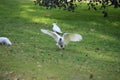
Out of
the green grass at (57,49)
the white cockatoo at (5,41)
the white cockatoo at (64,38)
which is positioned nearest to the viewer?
the green grass at (57,49)

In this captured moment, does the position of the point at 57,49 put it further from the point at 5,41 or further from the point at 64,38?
the point at 5,41

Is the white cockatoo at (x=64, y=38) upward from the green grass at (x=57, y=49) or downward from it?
upward

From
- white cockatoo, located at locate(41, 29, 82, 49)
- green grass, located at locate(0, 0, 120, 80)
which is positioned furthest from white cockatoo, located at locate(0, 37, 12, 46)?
white cockatoo, located at locate(41, 29, 82, 49)

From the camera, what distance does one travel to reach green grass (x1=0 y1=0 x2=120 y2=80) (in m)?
8.55

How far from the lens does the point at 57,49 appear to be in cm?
1066

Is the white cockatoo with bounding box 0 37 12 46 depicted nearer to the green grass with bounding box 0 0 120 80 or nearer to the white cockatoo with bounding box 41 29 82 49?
the green grass with bounding box 0 0 120 80

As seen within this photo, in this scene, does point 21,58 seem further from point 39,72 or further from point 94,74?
point 94,74

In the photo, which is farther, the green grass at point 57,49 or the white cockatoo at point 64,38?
the white cockatoo at point 64,38

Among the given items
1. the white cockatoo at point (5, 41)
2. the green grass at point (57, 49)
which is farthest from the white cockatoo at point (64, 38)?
the white cockatoo at point (5, 41)

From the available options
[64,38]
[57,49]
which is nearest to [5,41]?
[57,49]

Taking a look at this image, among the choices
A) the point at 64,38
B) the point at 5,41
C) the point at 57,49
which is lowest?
the point at 57,49

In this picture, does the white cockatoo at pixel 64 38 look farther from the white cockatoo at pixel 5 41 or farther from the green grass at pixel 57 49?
the white cockatoo at pixel 5 41

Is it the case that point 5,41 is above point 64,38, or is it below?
below

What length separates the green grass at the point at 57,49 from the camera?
855 cm
